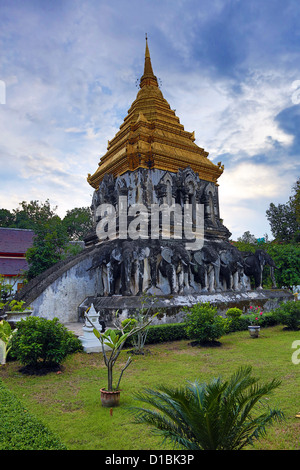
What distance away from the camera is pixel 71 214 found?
41.4 metres

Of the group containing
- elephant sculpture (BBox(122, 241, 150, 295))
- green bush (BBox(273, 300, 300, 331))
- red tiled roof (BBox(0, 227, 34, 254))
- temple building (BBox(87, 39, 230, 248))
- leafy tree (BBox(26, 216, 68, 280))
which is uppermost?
temple building (BBox(87, 39, 230, 248))

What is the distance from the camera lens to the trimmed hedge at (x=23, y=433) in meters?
3.40

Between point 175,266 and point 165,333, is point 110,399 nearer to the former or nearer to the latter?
point 165,333

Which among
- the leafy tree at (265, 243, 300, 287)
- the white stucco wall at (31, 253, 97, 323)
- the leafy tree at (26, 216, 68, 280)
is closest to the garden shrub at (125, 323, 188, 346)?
the white stucco wall at (31, 253, 97, 323)

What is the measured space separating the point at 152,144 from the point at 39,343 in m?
12.4

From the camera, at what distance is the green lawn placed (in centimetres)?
390

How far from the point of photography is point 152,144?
55.5ft

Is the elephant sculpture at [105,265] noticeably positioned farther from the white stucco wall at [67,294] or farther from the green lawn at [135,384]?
the green lawn at [135,384]

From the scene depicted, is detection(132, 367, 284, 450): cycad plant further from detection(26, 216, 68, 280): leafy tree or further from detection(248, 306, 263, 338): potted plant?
detection(26, 216, 68, 280): leafy tree

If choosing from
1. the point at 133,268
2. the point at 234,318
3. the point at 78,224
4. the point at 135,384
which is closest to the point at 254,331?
the point at 234,318

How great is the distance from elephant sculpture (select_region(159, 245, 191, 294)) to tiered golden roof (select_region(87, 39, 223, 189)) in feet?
15.9

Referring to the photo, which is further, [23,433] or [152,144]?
[152,144]

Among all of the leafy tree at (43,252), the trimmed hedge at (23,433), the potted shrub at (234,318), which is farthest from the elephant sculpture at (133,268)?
the trimmed hedge at (23,433)
